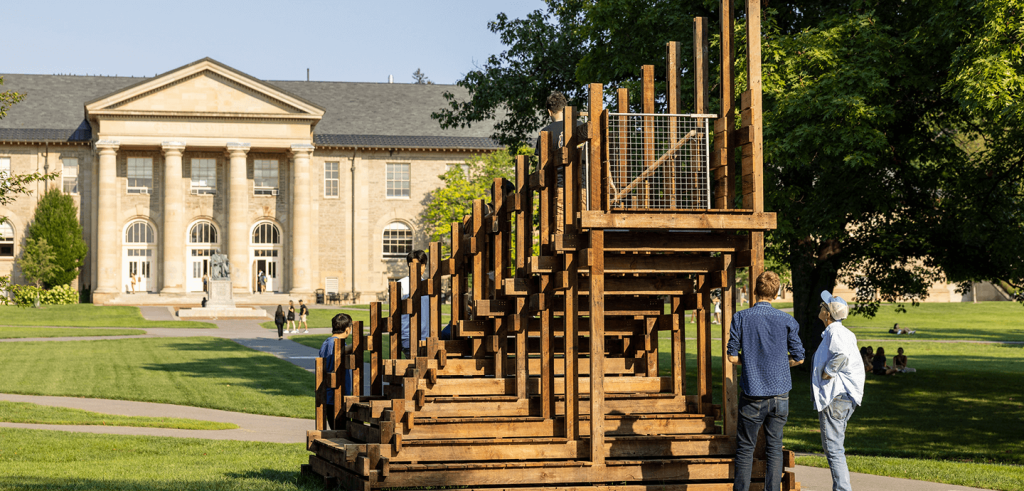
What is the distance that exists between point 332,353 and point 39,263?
59670mm

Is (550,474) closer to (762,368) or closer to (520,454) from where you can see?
(520,454)

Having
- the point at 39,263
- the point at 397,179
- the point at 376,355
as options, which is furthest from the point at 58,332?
the point at 397,179

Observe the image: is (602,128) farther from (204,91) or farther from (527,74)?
(204,91)

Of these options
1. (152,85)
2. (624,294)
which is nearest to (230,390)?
(624,294)

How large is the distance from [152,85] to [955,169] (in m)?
57.0

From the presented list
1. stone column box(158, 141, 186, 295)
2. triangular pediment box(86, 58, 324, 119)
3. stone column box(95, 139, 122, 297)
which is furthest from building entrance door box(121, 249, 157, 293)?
triangular pediment box(86, 58, 324, 119)

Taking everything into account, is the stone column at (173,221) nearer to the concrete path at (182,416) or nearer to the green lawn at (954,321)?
the green lawn at (954,321)

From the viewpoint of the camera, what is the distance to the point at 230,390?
2017cm

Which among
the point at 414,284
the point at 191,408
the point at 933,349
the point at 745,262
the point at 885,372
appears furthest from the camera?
the point at 933,349

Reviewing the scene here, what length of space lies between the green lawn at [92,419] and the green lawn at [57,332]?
21684 millimetres

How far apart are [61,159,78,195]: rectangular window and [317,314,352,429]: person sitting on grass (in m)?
65.9

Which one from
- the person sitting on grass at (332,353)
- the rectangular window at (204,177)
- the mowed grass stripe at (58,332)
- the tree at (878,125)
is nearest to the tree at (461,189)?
the rectangular window at (204,177)

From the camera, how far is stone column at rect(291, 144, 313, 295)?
6856 cm

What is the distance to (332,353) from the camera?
10.0 metres
